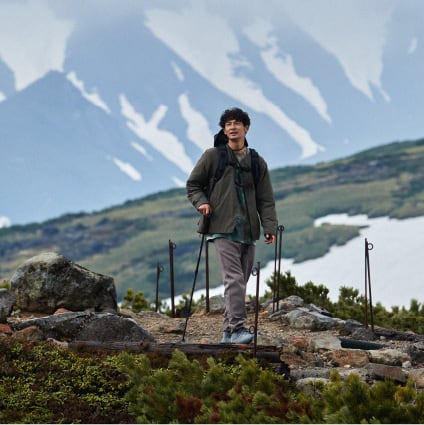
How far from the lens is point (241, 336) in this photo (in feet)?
33.9

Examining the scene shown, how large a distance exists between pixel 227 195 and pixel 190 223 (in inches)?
5022

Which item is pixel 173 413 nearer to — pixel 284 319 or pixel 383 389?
pixel 383 389

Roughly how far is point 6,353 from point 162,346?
1630mm

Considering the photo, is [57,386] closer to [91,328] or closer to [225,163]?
[91,328]

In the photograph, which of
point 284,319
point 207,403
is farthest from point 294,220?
point 207,403

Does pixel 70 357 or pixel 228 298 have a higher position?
pixel 228 298

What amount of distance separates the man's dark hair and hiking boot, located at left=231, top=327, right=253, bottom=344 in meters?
2.29

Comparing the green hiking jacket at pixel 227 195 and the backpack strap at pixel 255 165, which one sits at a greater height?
the backpack strap at pixel 255 165

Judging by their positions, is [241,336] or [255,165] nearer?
[241,336]

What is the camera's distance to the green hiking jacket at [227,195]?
34.0ft

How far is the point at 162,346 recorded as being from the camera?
10141 mm

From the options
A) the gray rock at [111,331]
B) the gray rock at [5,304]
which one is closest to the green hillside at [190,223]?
the gray rock at [5,304]

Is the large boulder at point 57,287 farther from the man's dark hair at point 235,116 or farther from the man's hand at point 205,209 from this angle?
the man's dark hair at point 235,116

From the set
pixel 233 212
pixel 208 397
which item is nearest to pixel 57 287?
pixel 233 212
